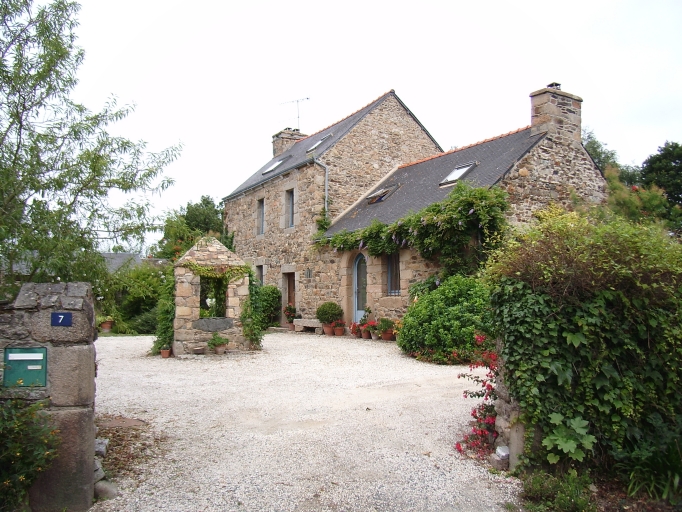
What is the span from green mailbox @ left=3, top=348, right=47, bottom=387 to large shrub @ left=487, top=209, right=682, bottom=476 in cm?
317

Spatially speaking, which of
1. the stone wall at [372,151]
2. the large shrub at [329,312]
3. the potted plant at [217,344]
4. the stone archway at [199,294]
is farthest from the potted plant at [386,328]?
the stone wall at [372,151]

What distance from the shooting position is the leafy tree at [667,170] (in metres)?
19.3

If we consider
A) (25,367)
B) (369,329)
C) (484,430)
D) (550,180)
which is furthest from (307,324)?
(25,367)

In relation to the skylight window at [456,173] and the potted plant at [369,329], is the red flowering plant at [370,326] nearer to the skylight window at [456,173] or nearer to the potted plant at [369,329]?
the potted plant at [369,329]

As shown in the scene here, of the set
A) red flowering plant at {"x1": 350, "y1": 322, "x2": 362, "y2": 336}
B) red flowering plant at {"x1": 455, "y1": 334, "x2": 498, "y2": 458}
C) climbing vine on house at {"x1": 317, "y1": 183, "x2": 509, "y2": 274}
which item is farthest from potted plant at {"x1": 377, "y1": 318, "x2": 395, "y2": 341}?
red flowering plant at {"x1": 455, "y1": 334, "x2": 498, "y2": 458}

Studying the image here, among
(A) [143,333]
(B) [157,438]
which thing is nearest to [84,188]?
(B) [157,438]

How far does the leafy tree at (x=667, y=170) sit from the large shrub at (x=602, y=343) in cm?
1801

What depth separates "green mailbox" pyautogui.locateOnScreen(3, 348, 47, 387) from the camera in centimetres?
326

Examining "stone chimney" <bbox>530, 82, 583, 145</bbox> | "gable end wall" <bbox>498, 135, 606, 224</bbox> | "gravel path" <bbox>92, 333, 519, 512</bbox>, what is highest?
"stone chimney" <bbox>530, 82, 583, 145</bbox>

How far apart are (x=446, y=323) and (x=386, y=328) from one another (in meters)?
3.61

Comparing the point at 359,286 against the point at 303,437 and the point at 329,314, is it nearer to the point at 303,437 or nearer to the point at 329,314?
the point at 329,314

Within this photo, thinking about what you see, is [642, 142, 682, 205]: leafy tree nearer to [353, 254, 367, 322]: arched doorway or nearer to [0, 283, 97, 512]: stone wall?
[353, 254, 367, 322]: arched doorway

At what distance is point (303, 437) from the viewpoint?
4812 millimetres

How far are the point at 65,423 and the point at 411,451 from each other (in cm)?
265
